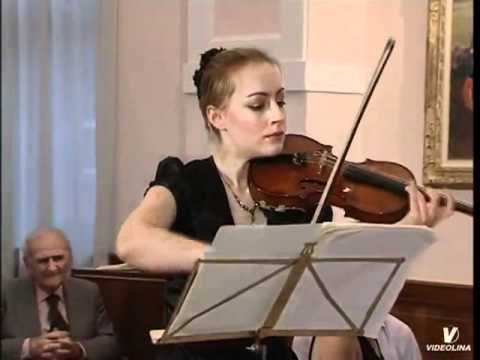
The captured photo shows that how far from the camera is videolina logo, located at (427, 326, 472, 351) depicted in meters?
1.67

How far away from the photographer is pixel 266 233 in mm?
1241

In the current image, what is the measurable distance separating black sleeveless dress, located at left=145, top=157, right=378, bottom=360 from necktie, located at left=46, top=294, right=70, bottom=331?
163 mm

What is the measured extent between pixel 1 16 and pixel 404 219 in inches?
28.3

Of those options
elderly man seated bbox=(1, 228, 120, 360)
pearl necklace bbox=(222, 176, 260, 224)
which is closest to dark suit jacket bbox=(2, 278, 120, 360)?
elderly man seated bbox=(1, 228, 120, 360)

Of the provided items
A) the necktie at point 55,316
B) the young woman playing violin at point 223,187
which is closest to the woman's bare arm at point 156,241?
the young woman playing violin at point 223,187

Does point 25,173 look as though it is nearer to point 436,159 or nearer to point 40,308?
point 40,308

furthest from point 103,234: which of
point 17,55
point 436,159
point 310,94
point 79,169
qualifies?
point 436,159

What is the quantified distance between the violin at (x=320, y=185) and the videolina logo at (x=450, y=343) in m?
0.30

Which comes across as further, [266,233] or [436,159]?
[436,159]

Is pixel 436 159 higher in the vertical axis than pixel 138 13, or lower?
lower

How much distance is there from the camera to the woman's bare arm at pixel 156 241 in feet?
4.83

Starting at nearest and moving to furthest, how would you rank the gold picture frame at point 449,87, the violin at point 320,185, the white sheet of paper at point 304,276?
the white sheet of paper at point 304,276, the violin at point 320,185, the gold picture frame at point 449,87

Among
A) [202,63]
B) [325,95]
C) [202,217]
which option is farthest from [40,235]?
[325,95]

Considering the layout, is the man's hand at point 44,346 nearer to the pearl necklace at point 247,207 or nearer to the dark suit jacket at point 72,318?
the dark suit jacket at point 72,318
